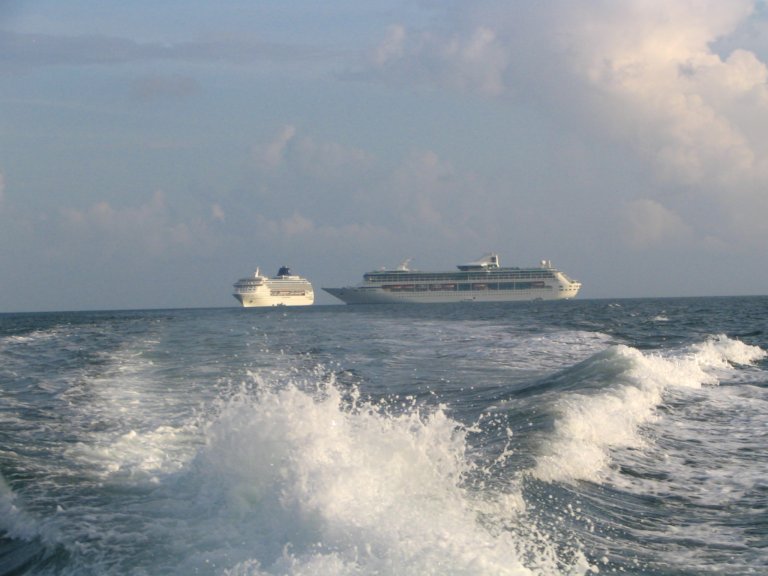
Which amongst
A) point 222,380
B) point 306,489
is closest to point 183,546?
point 306,489

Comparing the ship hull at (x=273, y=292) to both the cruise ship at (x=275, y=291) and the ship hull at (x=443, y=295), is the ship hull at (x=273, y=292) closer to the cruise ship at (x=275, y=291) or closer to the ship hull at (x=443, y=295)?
the cruise ship at (x=275, y=291)

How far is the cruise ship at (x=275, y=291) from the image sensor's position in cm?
12800

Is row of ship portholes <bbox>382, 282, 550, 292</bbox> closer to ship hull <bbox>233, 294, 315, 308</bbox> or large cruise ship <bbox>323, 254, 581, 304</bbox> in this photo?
large cruise ship <bbox>323, 254, 581, 304</bbox>

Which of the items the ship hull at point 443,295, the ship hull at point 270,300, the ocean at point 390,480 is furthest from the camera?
the ship hull at point 270,300

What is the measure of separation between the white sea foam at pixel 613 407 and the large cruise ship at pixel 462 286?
94791 millimetres

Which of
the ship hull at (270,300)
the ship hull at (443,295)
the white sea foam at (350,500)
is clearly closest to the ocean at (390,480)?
the white sea foam at (350,500)

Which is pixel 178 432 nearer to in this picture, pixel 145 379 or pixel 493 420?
pixel 493 420

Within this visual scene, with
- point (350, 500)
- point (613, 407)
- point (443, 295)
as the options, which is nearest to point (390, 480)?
point (350, 500)

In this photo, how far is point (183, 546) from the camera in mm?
6234

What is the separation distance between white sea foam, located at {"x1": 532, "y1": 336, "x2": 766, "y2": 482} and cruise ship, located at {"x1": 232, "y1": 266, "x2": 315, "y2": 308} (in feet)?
360

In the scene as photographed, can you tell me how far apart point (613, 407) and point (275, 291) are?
121249 millimetres

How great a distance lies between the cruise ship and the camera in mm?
128000

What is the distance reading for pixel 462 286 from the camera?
119 m

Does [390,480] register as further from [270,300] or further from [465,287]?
[270,300]
